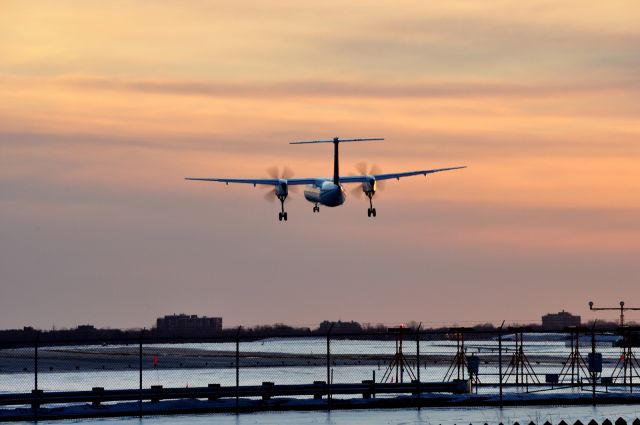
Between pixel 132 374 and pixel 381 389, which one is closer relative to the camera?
pixel 381 389

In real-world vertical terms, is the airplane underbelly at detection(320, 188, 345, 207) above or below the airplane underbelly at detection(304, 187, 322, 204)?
below

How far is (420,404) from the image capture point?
45.9 meters

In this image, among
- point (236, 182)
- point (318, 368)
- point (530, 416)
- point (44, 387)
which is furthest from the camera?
point (236, 182)

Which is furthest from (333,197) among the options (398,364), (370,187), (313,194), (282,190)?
(398,364)

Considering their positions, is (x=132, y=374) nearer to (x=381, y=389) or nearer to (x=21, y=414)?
(x=381, y=389)

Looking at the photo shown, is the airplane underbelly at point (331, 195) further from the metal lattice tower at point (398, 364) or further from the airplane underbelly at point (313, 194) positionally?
the metal lattice tower at point (398, 364)

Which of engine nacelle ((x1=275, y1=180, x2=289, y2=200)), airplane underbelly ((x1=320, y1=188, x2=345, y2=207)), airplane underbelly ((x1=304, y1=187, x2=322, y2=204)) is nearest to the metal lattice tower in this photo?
airplane underbelly ((x1=320, y1=188, x2=345, y2=207))

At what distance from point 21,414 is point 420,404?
13.4 metres

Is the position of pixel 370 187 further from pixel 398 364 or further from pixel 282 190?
pixel 398 364

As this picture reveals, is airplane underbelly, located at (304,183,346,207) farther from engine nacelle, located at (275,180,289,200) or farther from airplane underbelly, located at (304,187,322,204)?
engine nacelle, located at (275,180,289,200)

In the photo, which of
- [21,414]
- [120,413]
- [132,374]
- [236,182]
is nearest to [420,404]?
[120,413]

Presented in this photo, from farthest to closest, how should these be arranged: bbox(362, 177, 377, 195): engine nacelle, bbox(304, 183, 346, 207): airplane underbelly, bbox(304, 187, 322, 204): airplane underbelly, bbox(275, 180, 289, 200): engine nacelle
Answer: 1. bbox(275, 180, 289, 200): engine nacelle
2. bbox(304, 187, 322, 204): airplane underbelly
3. bbox(362, 177, 377, 195): engine nacelle
4. bbox(304, 183, 346, 207): airplane underbelly

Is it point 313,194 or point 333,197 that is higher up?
point 313,194

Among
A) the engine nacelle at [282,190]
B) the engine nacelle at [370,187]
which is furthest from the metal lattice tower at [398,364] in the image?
the engine nacelle at [282,190]
